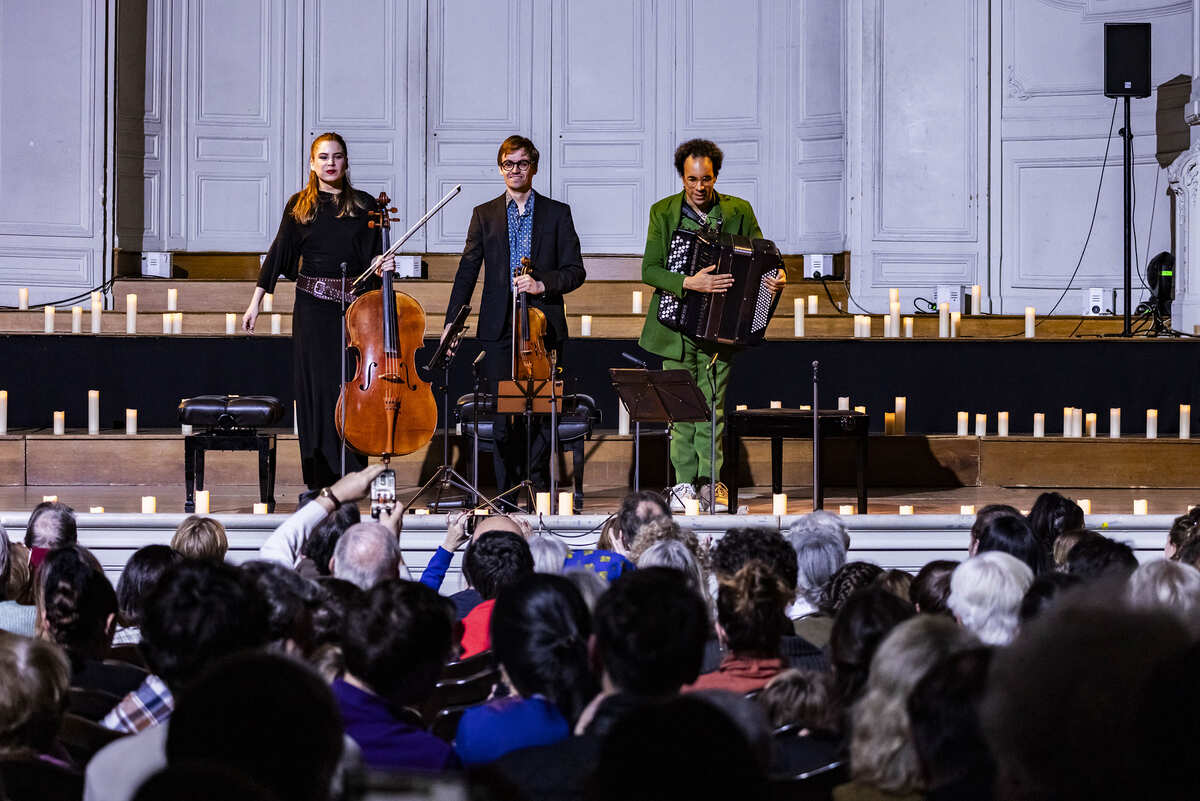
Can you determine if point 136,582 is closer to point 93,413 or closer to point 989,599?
point 989,599

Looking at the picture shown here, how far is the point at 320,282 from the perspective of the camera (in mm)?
6359

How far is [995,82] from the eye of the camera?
9.84 meters

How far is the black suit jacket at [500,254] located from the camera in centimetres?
667

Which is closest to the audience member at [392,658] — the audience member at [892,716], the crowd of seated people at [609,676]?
the crowd of seated people at [609,676]

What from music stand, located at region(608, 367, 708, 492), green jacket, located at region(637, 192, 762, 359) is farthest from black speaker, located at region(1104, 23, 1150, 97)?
music stand, located at region(608, 367, 708, 492)

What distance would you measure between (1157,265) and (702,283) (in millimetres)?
4236

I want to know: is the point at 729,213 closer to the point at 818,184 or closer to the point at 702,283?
the point at 702,283

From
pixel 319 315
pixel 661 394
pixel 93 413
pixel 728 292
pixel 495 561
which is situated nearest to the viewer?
pixel 495 561

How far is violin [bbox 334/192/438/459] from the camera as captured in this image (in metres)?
5.88

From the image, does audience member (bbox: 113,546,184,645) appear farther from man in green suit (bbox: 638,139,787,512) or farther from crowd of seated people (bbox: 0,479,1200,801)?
man in green suit (bbox: 638,139,787,512)

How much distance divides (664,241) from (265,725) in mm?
5385

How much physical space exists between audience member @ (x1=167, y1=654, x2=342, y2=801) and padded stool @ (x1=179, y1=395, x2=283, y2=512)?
16.3 ft

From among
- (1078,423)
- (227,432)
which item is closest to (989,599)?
(227,432)

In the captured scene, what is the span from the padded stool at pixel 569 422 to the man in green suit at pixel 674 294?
415 mm
